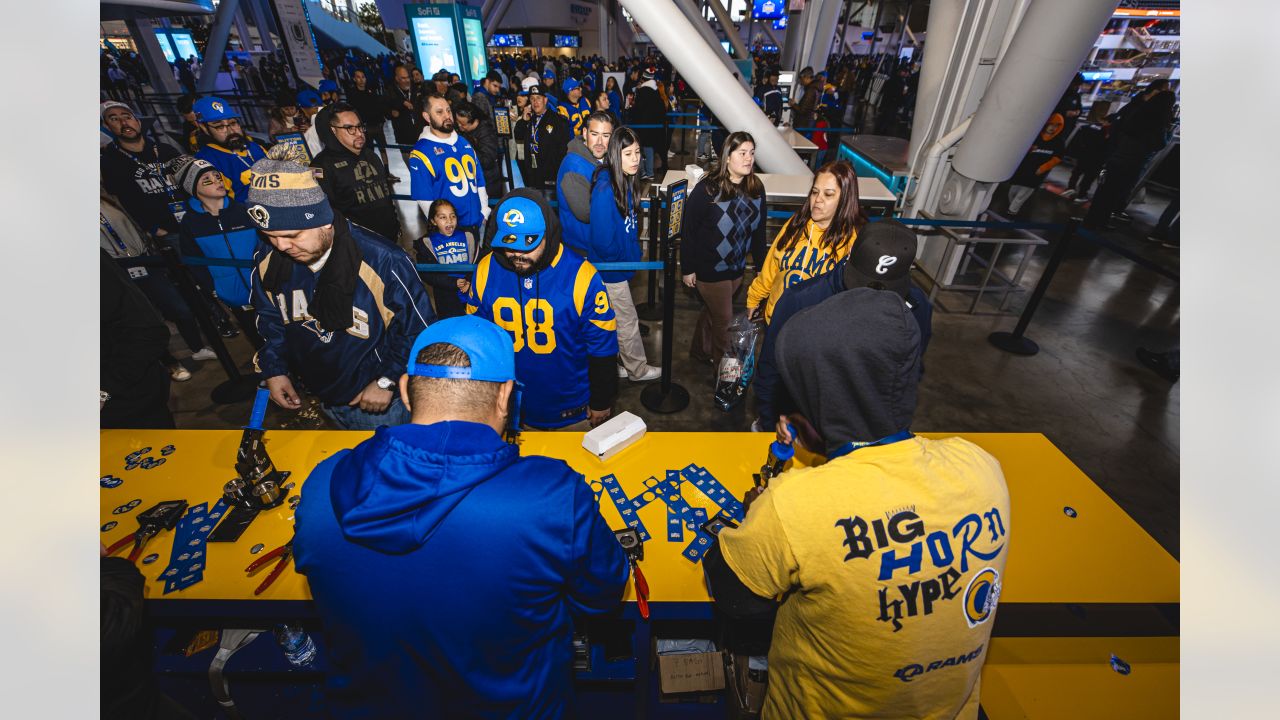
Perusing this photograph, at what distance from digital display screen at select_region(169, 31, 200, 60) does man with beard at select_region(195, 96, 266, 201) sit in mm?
25154

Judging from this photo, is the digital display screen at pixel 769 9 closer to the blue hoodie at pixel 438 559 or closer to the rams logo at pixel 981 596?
the rams logo at pixel 981 596

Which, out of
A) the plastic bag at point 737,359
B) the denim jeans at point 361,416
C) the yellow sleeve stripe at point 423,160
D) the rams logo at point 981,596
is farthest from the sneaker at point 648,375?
the rams logo at point 981,596

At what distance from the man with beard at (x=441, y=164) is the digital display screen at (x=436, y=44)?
9.01 m

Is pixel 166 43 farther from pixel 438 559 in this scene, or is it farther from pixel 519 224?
pixel 438 559

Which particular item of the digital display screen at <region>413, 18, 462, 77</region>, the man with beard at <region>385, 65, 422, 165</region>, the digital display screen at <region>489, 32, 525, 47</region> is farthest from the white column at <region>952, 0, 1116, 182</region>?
the digital display screen at <region>489, 32, 525, 47</region>

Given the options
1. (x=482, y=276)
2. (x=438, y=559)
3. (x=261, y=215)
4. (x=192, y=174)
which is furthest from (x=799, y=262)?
(x=192, y=174)

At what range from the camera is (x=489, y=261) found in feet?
9.02

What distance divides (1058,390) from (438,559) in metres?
5.76

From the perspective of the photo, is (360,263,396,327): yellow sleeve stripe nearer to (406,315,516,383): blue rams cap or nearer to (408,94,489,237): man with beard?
(406,315,516,383): blue rams cap

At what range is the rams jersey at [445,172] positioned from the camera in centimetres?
486

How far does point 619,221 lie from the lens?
4.07 metres

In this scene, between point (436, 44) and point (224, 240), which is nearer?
point (224, 240)

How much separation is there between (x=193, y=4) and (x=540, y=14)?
20.0m

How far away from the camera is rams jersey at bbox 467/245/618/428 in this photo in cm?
268
